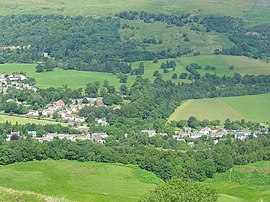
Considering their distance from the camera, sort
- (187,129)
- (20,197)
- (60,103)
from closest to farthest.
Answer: (20,197), (187,129), (60,103)

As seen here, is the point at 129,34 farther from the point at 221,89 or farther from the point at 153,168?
the point at 153,168

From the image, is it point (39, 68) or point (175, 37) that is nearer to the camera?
point (39, 68)

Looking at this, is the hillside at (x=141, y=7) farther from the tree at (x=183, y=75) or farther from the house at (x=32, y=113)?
the house at (x=32, y=113)

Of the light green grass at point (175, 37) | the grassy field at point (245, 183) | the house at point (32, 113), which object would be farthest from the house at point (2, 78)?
the grassy field at point (245, 183)

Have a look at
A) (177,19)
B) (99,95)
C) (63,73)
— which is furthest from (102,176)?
(177,19)

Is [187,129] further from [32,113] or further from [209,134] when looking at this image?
[32,113]

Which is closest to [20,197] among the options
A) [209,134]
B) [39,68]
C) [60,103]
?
[209,134]

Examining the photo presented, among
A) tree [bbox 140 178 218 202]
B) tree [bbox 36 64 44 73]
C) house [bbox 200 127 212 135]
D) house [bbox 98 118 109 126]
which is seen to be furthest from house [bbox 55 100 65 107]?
tree [bbox 140 178 218 202]
